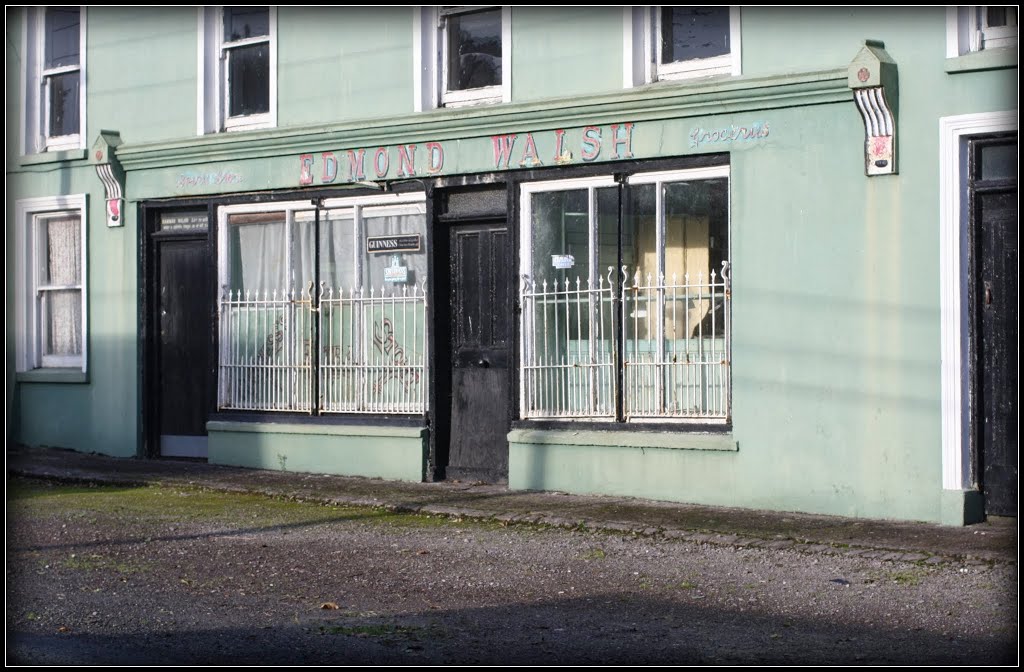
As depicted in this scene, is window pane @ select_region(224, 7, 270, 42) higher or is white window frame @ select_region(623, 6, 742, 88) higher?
window pane @ select_region(224, 7, 270, 42)

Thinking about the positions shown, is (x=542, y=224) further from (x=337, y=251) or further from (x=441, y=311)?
(x=337, y=251)

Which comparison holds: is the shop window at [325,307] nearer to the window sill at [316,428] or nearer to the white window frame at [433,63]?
the window sill at [316,428]

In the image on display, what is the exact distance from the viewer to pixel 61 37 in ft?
51.1

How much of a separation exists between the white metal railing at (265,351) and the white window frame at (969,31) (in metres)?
6.71

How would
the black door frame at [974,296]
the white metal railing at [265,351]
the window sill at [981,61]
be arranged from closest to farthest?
the window sill at [981,61] → the black door frame at [974,296] → the white metal railing at [265,351]

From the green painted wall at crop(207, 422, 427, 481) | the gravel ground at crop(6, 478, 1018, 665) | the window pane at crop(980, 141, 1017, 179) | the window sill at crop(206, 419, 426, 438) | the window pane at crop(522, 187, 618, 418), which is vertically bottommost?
the gravel ground at crop(6, 478, 1018, 665)

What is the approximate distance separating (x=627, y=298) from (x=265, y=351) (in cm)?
427

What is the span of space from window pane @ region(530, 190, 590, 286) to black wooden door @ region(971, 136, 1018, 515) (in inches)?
133

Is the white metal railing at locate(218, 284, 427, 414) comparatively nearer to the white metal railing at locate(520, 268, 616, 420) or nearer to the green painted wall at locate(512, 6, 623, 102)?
the white metal railing at locate(520, 268, 616, 420)

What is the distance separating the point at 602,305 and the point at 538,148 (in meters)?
1.49

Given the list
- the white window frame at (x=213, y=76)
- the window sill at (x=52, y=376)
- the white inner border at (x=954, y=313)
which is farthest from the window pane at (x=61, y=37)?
the white inner border at (x=954, y=313)

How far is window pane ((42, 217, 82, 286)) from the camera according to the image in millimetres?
15500

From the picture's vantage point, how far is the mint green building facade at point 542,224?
9656 millimetres

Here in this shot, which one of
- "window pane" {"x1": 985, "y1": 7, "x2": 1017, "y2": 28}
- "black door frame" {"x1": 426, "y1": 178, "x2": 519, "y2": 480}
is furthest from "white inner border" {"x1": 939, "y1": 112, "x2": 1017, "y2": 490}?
"black door frame" {"x1": 426, "y1": 178, "x2": 519, "y2": 480}
